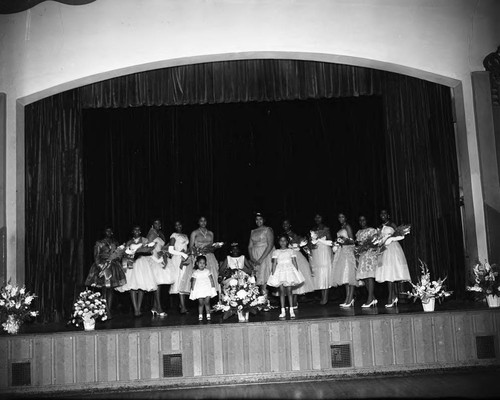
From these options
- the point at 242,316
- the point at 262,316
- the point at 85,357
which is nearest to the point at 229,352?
the point at 242,316

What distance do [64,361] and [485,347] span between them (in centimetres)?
545

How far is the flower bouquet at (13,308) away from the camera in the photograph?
7.91 m

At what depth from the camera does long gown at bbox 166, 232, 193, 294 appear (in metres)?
9.64

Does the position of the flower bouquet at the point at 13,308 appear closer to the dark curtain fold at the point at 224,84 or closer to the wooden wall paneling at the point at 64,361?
the wooden wall paneling at the point at 64,361

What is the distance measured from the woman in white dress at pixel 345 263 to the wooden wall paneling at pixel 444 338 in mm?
1950

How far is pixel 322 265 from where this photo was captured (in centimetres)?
1016

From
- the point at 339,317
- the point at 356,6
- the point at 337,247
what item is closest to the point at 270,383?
the point at 339,317

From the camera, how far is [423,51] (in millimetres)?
9961

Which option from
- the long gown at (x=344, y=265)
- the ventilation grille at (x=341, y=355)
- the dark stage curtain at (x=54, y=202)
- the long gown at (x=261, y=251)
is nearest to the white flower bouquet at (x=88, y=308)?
the dark stage curtain at (x=54, y=202)

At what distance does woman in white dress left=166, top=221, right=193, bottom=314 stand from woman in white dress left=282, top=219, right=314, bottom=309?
1.69 m

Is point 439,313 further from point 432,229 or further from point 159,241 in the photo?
point 159,241

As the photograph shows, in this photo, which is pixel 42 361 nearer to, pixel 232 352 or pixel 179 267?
pixel 232 352

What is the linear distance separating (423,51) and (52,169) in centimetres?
667

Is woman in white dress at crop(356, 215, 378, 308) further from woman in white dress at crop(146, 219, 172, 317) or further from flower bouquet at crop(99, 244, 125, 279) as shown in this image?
flower bouquet at crop(99, 244, 125, 279)
